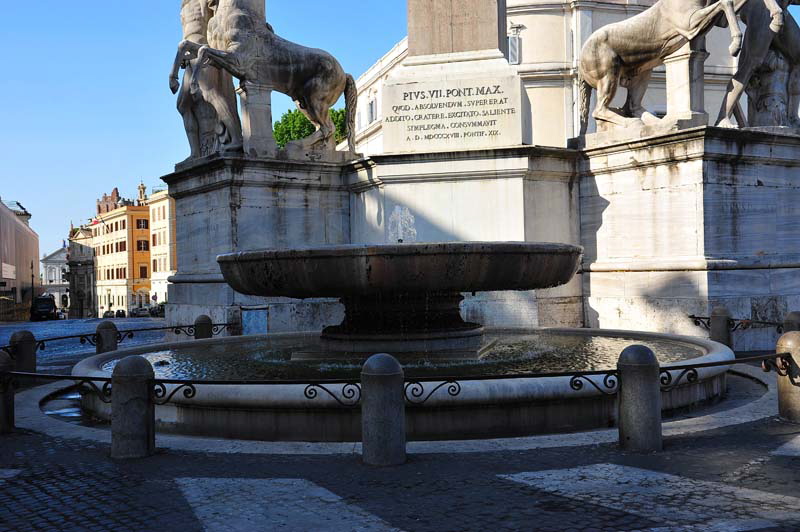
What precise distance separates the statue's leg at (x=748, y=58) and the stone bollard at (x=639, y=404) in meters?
9.96

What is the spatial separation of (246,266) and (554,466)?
400 centimetres

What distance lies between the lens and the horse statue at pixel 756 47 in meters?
14.5

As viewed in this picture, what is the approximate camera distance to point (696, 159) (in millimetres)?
13164

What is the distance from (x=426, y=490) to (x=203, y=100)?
47.6ft

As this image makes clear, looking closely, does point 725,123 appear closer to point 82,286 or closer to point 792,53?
point 792,53

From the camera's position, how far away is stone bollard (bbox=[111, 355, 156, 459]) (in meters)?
6.18

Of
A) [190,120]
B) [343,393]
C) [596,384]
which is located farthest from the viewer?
[190,120]

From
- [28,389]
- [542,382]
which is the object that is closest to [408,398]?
[542,382]

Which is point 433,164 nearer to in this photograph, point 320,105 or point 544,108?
point 320,105

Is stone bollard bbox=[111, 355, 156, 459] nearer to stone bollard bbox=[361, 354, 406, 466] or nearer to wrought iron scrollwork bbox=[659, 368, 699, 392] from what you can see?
stone bollard bbox=[361, 354, 406, 466]

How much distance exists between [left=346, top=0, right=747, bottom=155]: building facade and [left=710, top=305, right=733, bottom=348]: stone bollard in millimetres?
33841

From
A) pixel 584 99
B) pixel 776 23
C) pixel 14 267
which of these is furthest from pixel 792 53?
pixel 14 267

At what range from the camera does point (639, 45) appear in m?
15.0

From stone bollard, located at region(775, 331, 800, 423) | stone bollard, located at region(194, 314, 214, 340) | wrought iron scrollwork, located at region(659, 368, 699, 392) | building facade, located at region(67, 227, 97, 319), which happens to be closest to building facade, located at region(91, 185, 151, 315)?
building facade, located at region(67, 227, 97, 319)
